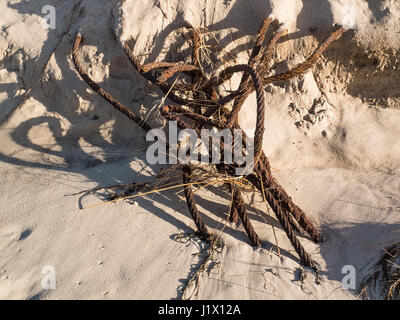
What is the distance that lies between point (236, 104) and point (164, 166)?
2.21 ft

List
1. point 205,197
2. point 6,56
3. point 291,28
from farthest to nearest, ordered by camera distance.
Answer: point 6,56
point 291,28
point 205,197

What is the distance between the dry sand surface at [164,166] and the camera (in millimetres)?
2078

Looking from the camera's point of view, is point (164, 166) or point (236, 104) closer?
point (236, 104)

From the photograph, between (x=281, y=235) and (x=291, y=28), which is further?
(x=291, y=28)

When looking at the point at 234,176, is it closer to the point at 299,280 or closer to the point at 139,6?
the point at 299,280

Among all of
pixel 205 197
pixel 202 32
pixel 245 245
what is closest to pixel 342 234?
pixel 245 245

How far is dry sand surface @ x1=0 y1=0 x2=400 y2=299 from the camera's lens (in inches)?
81.8

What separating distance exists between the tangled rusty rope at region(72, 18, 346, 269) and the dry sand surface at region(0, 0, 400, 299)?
11 cm

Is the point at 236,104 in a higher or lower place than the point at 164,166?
higher

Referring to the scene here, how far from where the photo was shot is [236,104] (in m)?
2.27

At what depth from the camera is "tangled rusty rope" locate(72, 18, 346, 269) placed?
215cm

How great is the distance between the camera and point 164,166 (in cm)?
265

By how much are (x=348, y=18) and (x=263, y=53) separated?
595 millimetres

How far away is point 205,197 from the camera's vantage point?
2.46 meters
